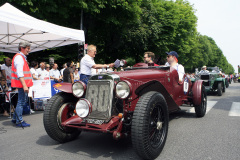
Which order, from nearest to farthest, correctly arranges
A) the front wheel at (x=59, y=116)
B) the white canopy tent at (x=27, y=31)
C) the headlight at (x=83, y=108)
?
1. the headlight at (x=83, y=108)
2. the front wheel at (x=59, y=116)
3. the white canopy tent at (x=27, y=31)

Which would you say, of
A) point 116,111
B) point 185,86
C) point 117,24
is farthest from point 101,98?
point 117,24

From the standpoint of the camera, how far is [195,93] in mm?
5355

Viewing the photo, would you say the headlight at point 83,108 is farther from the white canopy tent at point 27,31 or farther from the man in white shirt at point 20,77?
the white canopy tent at point 27,31

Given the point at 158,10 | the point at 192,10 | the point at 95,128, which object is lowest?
the point at 95,128

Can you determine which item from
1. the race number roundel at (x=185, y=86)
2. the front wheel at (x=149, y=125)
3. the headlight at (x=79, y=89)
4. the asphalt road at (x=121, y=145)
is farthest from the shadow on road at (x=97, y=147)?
the race number roundel at (x=185, y=86)

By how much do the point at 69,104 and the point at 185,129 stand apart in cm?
245

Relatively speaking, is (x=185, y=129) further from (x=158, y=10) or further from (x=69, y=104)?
(x=158, y=10)

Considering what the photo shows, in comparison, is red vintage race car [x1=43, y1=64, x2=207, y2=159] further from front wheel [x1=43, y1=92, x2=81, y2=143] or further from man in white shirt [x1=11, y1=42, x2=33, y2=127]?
man in white shirt [x1=11, y1=42, x2=33, y2=127]

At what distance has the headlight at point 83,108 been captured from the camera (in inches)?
121

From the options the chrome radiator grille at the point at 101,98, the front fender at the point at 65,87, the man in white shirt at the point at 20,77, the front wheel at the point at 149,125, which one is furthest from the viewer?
the man in white shirt at the point at 20,77

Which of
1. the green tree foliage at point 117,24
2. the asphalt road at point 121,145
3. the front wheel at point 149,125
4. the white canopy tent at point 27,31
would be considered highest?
the green tree foliage at point 117,24

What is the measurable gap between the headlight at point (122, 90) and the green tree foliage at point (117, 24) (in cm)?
871

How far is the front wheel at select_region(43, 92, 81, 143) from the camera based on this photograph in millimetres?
3443

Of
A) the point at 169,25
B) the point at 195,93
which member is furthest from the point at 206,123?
the point at 169,25
